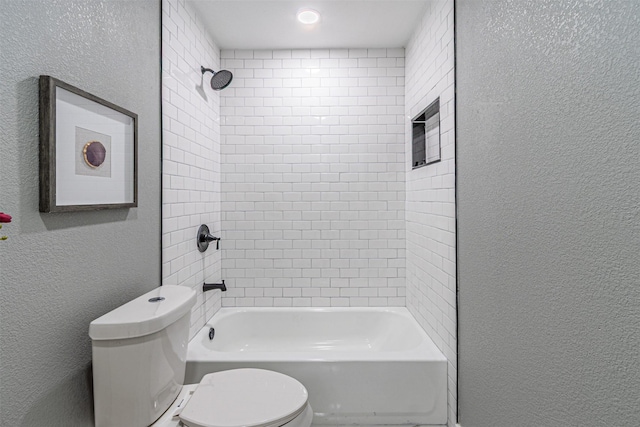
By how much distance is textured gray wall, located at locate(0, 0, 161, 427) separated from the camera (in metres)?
0.92

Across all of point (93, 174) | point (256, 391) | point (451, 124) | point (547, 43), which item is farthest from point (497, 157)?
point (93, 174)

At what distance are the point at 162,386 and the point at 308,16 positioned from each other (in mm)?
2263

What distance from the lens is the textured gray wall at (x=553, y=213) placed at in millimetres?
779

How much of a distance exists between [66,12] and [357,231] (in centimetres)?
215

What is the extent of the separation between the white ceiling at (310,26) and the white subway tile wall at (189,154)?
0.53 ft

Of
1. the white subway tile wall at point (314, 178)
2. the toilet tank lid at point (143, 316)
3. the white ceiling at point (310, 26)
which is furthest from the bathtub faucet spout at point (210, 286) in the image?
the white ceiling at point (310, 26)

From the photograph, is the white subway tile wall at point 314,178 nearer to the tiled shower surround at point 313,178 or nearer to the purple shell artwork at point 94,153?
the tiled shower surround at point 313,178

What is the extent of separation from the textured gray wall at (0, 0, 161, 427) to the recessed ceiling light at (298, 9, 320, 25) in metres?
1.03

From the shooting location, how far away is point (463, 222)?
5.41 ft

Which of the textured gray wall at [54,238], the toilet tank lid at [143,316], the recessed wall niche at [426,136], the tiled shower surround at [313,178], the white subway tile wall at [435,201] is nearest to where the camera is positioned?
the textured gray wall at [54,238]

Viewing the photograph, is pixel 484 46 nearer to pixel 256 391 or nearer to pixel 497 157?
pixel 497 157

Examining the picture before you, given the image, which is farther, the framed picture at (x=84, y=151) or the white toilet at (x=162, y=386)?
the white toilet at (x=162, y=386)

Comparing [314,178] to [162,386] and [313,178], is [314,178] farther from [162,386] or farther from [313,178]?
[162,386]

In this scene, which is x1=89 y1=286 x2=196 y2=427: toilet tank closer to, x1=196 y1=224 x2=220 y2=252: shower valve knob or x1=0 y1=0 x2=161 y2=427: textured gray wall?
x1=0 y1=0 x2=161 y2=427: textured gray wall
